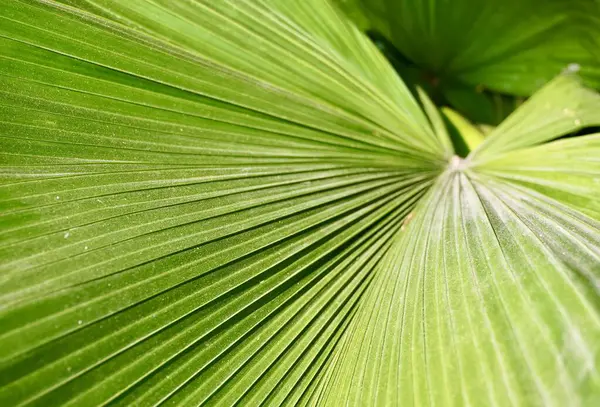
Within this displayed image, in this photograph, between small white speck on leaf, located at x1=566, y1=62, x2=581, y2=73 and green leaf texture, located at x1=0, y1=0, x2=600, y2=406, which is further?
small white speck on leaf, located at x1=566, y1=62, x2=581, y2=73

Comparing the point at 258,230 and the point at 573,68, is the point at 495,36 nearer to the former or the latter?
the point at 573,68

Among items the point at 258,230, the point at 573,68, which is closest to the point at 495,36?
the point at 573,68

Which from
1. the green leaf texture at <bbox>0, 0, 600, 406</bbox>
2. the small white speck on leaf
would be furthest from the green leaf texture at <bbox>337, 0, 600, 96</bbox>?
the green leaf texture at <bbox>0, 0, 600, 406</bbox>

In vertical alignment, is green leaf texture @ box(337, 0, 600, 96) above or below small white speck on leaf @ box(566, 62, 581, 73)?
above

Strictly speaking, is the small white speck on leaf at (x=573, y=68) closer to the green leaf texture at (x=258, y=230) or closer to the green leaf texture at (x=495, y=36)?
the green leaf texture at (x=495, y=36)

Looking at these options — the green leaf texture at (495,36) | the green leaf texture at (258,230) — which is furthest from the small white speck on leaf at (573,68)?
the green leaf texture at (258,230)

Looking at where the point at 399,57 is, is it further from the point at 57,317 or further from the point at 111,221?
the point at 57,317

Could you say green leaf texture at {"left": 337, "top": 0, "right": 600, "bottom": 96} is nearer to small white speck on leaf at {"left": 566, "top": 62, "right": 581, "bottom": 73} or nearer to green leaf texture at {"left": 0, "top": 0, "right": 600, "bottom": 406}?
small white speck on leaf at {"left": 566, "top": 62, "right": 581, "bottom": 73}

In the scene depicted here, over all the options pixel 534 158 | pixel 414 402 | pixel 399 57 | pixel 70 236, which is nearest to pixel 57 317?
pixel 70 236
